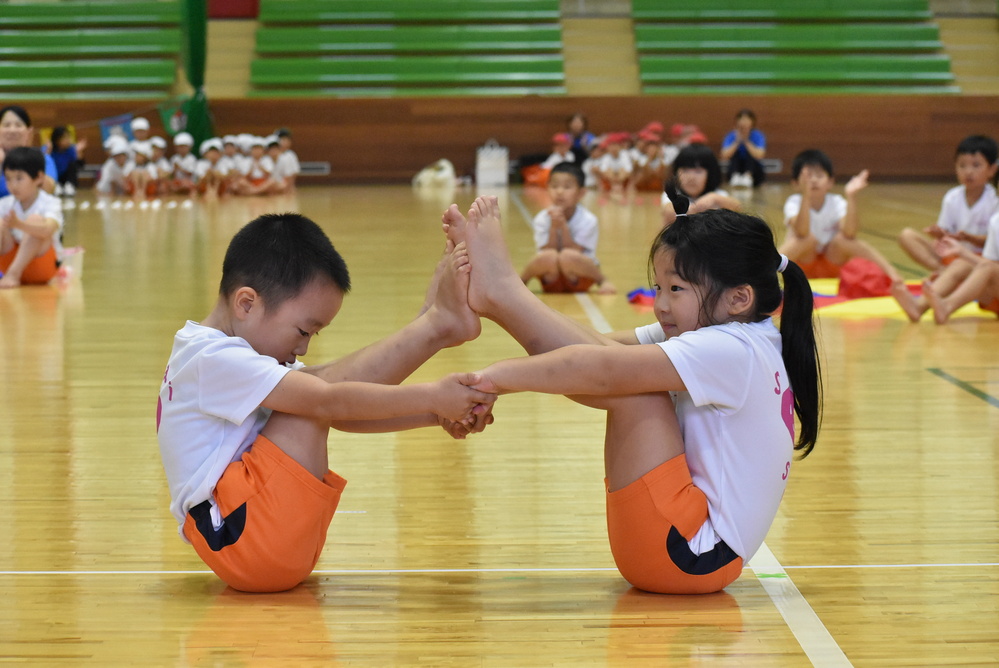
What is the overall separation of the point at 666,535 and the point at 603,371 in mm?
286

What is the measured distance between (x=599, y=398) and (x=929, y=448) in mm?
1418

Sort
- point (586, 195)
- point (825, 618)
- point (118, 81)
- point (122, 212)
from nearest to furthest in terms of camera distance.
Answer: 1. point (825, 618)
2. point (122, 212)
3. point (586, 195)
4. point (118, 81)

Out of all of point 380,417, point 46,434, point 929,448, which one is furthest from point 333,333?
point 380,417

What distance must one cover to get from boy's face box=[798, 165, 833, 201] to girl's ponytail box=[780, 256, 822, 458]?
12.4ft

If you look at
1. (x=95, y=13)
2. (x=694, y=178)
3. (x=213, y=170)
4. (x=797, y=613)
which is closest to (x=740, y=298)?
(x=797, y=613)

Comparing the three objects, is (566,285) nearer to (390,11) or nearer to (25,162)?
(25,162)

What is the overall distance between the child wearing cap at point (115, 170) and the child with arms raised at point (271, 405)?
39.0 ft

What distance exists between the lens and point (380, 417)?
1879 mm

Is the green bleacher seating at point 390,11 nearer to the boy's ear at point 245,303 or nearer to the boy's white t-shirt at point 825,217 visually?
the boy's white t-shirt at point 825,217

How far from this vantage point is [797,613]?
6.07 ft

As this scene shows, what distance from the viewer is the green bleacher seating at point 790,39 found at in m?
15.7

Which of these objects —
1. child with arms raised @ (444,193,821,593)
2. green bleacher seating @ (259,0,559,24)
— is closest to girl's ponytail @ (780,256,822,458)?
child with arms raised @ (444,193,821,593)

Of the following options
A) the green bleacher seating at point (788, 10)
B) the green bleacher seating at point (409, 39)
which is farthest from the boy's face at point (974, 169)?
the green bleacher seating at point (788, 10)

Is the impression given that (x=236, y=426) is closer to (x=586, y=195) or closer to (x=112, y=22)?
(x=586, y=195)
